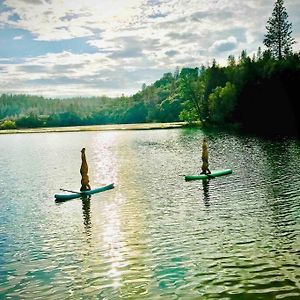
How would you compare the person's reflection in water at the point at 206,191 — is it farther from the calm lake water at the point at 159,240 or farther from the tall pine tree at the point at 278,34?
the tall pine tree at the point at 278,34

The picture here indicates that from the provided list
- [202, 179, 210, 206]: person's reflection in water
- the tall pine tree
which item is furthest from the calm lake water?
the tall pine tree

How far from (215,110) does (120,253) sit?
113 meters

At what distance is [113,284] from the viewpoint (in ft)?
47.9

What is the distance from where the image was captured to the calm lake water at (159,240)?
14.2 meters

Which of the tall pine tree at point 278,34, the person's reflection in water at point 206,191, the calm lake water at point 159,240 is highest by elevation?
the tall pine tree at point 278,34

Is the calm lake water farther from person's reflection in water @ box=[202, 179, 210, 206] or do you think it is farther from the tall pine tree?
the tall pine tree

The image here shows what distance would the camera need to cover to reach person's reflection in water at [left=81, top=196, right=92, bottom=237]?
22.4 m

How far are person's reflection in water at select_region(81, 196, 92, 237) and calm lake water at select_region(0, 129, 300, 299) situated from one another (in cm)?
8

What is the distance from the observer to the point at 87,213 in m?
26.1

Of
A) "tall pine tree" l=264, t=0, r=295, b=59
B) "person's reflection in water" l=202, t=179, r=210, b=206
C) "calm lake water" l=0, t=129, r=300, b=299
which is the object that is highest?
"tall pine tree" l=264, t=0, r=295, b=59

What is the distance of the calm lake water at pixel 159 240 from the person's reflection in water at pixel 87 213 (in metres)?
0.08

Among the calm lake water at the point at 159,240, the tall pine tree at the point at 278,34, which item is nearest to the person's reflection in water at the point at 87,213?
the calm lake water at the point at 159,240

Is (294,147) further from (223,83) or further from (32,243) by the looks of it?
(223,83)

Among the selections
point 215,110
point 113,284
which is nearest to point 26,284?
point 113,284
